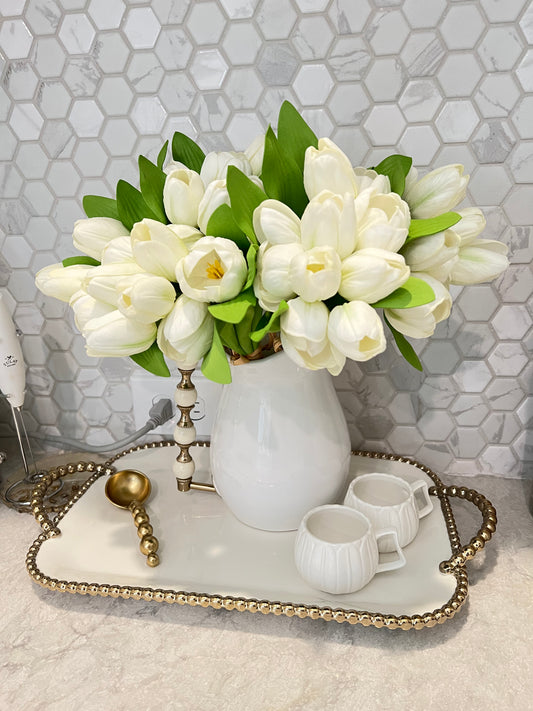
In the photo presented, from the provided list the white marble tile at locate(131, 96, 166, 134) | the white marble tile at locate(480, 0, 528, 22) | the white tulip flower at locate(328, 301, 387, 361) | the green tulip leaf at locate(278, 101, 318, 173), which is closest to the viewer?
the white tulip flower at locate(328, 301, 387, 361)

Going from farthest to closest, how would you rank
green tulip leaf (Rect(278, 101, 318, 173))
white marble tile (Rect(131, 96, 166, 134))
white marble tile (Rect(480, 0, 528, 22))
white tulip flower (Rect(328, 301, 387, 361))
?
white marble tile (Rect(131, 96, 166, 134))
white marble tile (Rect(480, 0, 528, 22))
green tulip leaf (Rect(278, 101, 318, 173))
white tulip flower (Rect(328, 301, 387, 361))

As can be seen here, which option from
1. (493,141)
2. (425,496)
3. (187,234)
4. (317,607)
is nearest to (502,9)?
(493,141)

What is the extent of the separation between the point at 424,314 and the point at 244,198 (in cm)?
19

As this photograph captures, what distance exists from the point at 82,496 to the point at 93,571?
5.9 inches

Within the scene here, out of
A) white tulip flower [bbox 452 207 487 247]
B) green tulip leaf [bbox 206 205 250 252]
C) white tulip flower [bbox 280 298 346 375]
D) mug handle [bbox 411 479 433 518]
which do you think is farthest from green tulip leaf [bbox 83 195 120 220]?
mug handle [bbox 411 479 433 518]

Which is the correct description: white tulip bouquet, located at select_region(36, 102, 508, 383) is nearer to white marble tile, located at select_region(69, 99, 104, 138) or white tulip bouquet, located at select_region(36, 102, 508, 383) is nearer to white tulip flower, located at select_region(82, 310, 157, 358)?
white tulip flower, located at select_region(82, 310, 157, 358)

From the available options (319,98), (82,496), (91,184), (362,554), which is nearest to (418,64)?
(319,98)

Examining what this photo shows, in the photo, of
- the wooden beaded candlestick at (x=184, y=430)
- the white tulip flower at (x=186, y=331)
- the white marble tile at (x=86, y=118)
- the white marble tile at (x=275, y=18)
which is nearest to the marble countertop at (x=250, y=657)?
the wooden beaded candlestick at (x=184, y=430)

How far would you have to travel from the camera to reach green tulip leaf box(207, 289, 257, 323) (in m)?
0.50

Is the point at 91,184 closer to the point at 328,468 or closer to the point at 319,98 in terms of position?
the point at 319,98

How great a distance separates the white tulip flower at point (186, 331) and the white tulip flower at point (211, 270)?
15mm

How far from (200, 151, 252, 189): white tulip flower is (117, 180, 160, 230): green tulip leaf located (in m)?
0.07

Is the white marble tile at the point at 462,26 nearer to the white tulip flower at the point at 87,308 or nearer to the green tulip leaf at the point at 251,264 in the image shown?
the green tulip leaf at the point at 251,264

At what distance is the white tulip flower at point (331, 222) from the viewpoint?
1.57 feet
